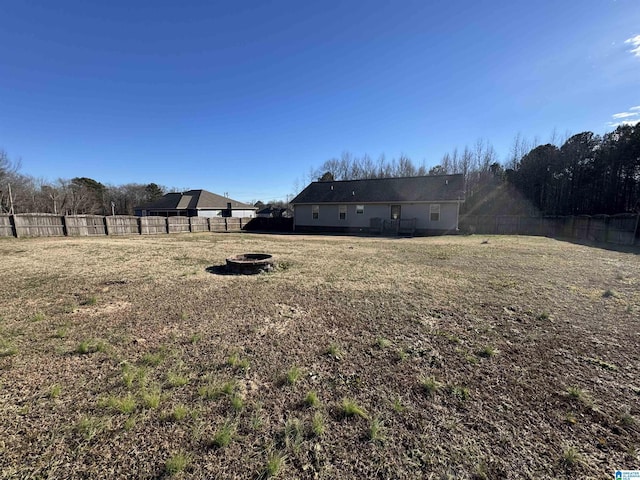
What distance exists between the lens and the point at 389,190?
75.2 ft

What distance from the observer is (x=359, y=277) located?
Answer: 6871 millimetres

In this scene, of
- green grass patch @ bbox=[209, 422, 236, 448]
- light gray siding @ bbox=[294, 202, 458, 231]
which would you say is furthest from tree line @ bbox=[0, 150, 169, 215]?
green grass patch @ bbox=[209, 422, 236, 448]

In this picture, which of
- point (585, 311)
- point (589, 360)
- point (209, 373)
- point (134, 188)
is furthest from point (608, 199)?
point (134, 188)

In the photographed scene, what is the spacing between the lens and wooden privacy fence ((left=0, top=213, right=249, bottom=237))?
14602 millimetres

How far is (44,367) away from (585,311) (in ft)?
25.0

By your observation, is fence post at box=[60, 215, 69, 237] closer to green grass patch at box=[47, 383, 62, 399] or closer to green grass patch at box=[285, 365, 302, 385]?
green grass patch at box=[47, 383, 62, 399]

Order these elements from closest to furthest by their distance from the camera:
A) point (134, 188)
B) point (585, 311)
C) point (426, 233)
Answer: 1. point (585, 311)
2. point (426, 233)
3. point (134, 188)

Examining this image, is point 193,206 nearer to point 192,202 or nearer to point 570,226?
point 192,202

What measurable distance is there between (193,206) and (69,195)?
18.6 m

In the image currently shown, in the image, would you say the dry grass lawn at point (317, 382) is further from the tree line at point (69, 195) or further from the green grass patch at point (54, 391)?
the tree line at point (69, 195)

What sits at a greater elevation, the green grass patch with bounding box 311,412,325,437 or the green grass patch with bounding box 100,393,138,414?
the green grass patch with bounding box 100,393,138,414

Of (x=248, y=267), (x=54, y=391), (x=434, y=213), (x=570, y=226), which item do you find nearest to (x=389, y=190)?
(x=434, y=213)

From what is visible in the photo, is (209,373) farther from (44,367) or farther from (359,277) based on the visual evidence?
(359,277)

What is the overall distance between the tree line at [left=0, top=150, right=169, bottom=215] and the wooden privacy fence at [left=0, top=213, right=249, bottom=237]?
420 inches
